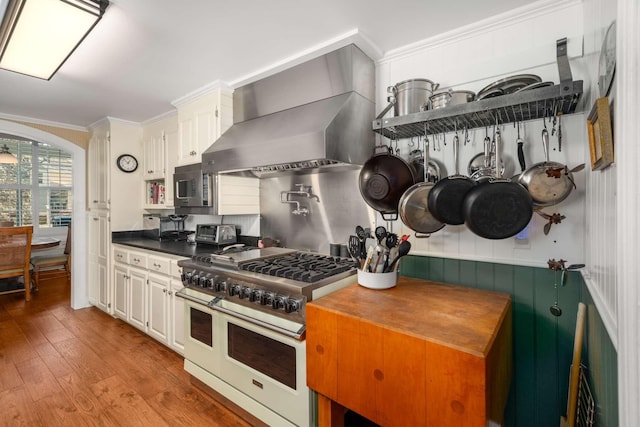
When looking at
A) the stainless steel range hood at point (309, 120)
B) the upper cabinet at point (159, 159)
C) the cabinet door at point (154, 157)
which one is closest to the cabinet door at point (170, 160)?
the upper cabinet at point (159, 159)

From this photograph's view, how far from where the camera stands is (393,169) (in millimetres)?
1810

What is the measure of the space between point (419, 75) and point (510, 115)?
66 cm

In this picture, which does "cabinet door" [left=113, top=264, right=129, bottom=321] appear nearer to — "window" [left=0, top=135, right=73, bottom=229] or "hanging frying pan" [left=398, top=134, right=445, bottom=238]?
"hanging frying pan" [left=398, top=134, right=445, bottom=238]

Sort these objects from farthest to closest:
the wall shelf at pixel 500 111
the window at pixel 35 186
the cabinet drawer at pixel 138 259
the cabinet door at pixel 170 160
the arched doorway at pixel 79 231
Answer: the window at pixel 35 186 < the arched doorway at pixel 79 231 < the cabinet door at pixel 170 160 < the cabinet drawer at pixel 138 259 < the wall shelf at pixel 500 111

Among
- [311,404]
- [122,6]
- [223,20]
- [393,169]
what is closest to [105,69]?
[122,6]

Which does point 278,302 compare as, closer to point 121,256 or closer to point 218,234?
point 218,234

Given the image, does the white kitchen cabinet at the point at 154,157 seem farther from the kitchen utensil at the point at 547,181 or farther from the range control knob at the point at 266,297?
the kitchen utensil at the point at 547,181

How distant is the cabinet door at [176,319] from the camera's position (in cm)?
244

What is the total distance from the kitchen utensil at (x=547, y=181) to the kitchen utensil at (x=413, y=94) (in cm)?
62

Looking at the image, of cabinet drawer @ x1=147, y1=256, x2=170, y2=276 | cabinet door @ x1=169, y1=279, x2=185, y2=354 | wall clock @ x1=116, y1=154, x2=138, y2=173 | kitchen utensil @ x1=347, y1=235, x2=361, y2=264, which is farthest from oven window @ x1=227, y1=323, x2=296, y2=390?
wall clock @ x1=116, y1=154, x2=138, y2=173

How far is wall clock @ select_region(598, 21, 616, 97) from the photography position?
818 millimetres

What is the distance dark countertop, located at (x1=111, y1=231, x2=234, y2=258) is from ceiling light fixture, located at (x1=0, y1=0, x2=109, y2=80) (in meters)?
1.52

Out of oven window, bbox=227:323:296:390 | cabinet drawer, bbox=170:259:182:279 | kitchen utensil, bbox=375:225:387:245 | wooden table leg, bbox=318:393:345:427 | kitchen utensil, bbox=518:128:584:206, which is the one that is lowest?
wooden table leg, bbox=318:393:345:427

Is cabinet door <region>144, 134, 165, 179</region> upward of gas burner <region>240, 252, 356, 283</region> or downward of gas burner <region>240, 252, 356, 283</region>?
upward
